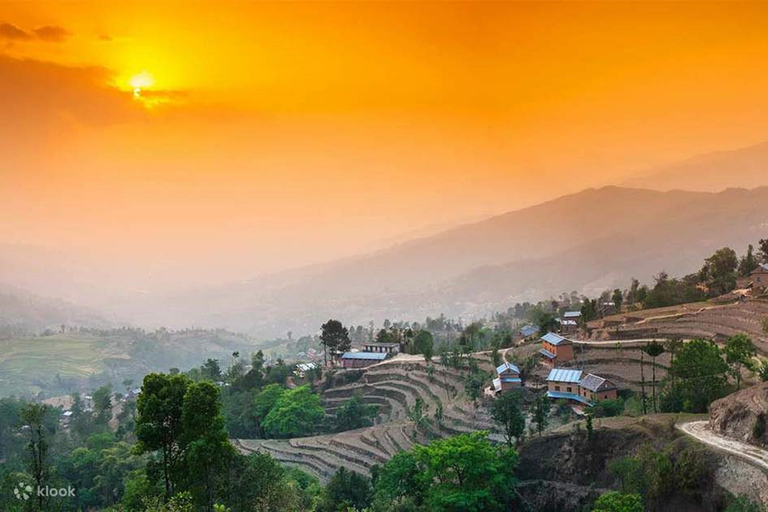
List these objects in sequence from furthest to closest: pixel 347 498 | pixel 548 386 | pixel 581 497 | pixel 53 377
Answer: pixel 53 377 → pixel 548 386 → pixel 347 498 → pixel 581 497

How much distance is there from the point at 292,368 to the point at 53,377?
108 m

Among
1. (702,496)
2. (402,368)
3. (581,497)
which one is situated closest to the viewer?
(702,496)

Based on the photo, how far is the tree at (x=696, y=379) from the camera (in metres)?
35.1

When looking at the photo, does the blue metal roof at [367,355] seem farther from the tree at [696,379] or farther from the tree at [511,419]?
the tree at [696,379]

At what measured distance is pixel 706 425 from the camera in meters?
31.5

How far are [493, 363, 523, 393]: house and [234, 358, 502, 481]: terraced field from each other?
2.85 meters

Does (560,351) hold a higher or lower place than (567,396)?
higher

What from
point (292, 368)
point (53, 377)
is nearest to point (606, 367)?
point (292, 368)

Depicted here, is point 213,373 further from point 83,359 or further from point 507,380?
point 83,359

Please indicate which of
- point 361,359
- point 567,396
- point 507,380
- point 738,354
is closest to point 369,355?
point 361,359

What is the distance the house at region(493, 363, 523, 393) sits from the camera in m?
48.5

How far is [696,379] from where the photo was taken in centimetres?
3578

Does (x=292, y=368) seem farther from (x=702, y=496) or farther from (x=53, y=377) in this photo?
(x=53, y=377)

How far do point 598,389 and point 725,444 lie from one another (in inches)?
562
